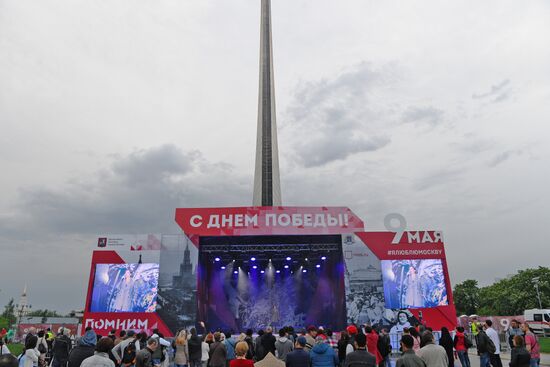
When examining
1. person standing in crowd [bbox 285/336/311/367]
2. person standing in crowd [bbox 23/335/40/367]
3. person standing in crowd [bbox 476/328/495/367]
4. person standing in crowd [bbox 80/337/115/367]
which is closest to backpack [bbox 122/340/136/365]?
person standing in crowd [bbox 80/337/115/367]

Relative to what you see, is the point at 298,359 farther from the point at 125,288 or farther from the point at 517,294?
the point at 517,294

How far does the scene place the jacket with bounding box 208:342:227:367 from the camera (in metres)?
7.94

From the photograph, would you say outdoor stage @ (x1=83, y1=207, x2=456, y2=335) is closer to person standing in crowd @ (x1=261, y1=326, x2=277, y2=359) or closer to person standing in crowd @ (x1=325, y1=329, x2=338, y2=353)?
Answer: person standing in crowd @ (x1=325, y1=329, x2=338, y2=353)

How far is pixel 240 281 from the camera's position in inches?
1156

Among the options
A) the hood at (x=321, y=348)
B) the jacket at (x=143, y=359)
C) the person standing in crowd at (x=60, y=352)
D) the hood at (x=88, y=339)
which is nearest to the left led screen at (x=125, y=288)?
the person standing in crowd at (x=60, y=352)

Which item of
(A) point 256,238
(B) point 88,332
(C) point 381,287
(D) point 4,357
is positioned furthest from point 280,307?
(D) point 4,357

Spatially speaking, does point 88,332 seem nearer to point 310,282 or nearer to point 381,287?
point 381,287

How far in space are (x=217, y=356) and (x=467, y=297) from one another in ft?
264

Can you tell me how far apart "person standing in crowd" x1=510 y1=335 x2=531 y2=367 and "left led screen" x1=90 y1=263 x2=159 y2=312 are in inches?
748

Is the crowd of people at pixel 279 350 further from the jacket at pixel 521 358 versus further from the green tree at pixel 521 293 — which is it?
the green tree at pixel 521 293

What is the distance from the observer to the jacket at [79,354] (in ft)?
20.6

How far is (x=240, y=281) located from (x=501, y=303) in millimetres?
49670

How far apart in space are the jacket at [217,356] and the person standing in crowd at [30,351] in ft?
12.0

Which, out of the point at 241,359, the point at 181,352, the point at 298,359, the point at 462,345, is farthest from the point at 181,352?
the point at 462,345
